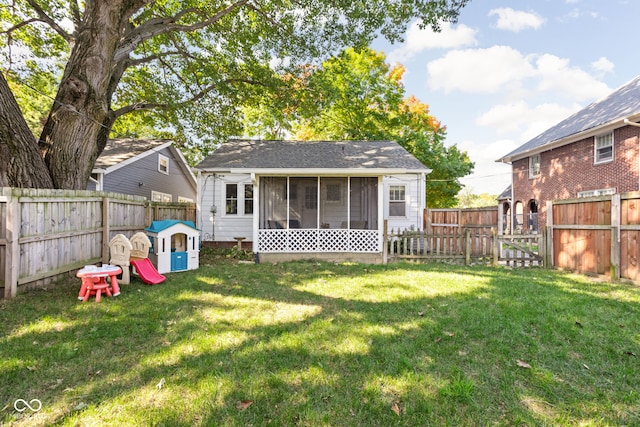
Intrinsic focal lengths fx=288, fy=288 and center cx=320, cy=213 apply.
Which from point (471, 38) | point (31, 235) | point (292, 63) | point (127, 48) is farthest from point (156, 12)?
point (471, 38)

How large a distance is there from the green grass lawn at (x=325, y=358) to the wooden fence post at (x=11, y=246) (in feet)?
0.97

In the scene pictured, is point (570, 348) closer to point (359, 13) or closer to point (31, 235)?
point (31, 235)

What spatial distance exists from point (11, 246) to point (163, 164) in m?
13.5

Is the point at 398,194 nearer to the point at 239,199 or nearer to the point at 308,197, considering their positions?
the point at 308,197

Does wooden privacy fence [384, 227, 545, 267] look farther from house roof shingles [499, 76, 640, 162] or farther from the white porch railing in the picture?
house roof shingles [499, 76, 640, 162]

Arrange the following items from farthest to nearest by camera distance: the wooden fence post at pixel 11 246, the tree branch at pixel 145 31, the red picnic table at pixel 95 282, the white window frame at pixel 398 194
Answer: the white window frame at pixel 398 194 → the tree branch at pixel 145 31 → the red picnic table at pixel 95 282 → the wooden fence post at pixel 11 246

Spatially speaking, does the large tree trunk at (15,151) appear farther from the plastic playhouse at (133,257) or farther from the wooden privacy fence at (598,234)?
the wooden privacy fence at (598,234)

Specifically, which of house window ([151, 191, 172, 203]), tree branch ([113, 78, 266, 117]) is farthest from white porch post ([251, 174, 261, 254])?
house window ([151, 191, 172, 203])

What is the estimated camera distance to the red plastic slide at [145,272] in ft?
19.9

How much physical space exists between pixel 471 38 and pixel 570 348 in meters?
15.0

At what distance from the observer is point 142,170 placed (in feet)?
49.3

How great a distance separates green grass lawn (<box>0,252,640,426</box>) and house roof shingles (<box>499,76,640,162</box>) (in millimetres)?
10647

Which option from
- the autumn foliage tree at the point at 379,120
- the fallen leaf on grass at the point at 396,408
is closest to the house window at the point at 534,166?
the autumn foliage tree at the point at 379,120

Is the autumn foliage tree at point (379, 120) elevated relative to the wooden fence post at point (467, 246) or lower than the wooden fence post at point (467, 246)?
elevated
